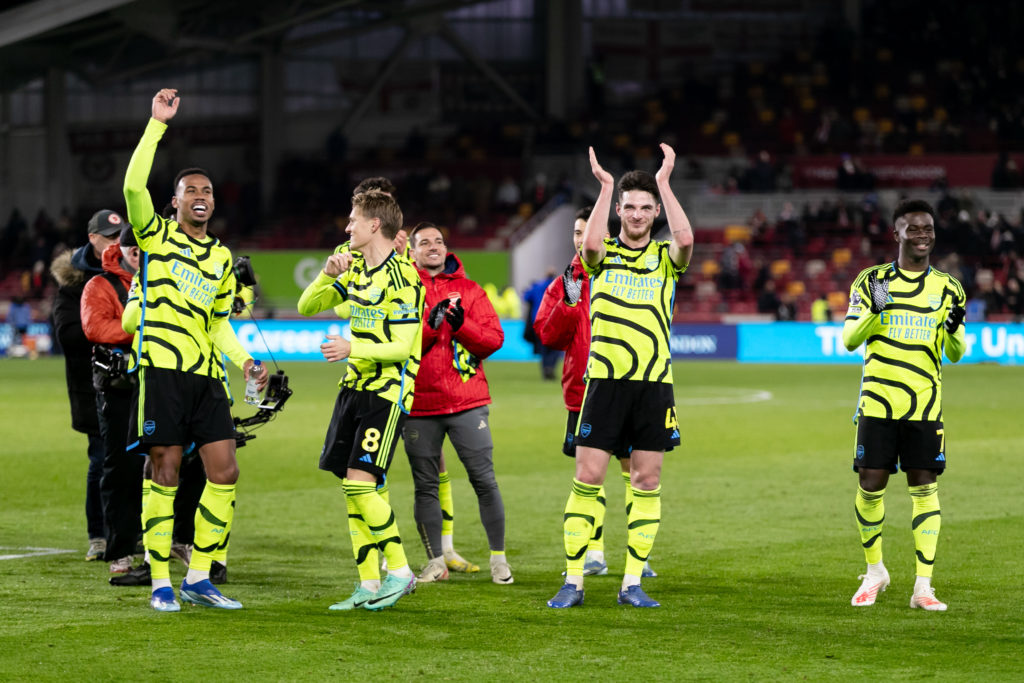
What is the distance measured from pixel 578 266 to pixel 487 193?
117 feet

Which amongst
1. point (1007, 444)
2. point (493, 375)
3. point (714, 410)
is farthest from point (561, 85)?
point (1007, 444)

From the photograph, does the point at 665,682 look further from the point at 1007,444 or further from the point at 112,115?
the point at 112,115

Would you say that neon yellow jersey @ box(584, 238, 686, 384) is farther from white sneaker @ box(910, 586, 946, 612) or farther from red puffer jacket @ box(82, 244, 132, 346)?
red puffer jacket @ box(82, 244, 132, 346)

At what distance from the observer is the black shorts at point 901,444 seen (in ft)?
24.8

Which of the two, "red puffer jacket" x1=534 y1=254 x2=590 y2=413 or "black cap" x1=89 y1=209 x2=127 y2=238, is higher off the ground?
"black cap" x1=89 y1=209 x2=127 y2=238

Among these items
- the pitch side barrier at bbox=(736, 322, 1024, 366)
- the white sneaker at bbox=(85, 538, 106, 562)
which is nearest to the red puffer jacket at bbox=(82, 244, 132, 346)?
the white sneaker at bbox=(85, 538, 106, 562)

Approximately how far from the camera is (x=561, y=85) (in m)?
46.7

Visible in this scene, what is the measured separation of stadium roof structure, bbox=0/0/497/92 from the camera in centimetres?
3941

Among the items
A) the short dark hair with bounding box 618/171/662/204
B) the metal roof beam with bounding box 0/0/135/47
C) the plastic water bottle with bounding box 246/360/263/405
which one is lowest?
the plastic water bottle with bounding box 246/360/263/405

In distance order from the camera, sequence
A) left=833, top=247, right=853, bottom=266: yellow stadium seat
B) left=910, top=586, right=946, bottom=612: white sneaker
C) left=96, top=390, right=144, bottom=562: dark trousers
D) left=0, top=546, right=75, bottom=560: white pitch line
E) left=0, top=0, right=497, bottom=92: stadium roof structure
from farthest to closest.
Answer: left=0, top=0, right=497, bottom=92: stadium roof structure
left=833, top=247, right=853, bottom=266: yellow stadium seat
left=0, top=546, right=75, bottom=560: white pitch line
left=96, top=390, right=144, bottom=562: dark trousers
left=910, top=586, right=946, bottom=612: white sneaker

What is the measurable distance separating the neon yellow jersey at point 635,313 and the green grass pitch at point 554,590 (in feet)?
4.10

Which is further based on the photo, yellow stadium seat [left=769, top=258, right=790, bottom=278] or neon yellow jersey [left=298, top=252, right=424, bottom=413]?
yellow stadium seat [left=769, top=258, right=790, bottom=278]

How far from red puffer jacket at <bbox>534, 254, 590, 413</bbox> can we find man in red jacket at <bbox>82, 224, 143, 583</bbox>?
95.0 inches

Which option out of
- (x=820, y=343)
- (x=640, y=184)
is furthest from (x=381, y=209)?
(x=820, y=343)
